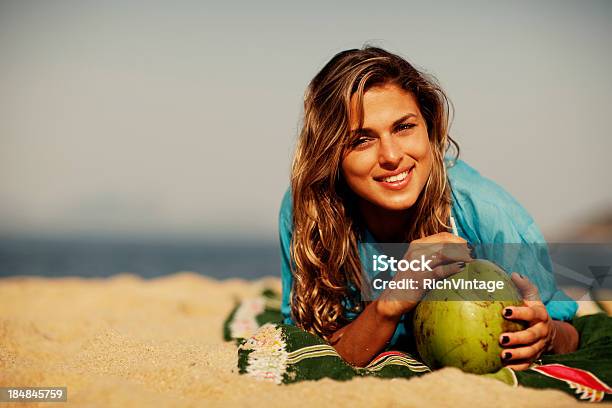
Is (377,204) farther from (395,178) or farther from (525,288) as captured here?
(525,288)

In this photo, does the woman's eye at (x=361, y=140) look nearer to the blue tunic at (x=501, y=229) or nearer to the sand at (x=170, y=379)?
the blue tunic at (x=501, y=229)

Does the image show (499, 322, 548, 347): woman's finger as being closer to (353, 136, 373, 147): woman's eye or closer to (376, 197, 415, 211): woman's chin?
(376, 197, 415, 211): woman's chin

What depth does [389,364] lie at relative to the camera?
2.51 meters

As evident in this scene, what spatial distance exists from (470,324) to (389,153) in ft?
2.90

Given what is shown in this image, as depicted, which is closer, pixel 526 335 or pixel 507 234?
pixel 526 335

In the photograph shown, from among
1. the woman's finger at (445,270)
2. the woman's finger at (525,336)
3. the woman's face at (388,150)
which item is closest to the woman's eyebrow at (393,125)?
the woman's face at (388,150)

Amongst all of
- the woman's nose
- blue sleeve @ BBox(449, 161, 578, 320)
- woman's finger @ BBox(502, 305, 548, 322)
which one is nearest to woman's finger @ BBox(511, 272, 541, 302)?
woman's finger @ BBox(502, 305, 548, 322)

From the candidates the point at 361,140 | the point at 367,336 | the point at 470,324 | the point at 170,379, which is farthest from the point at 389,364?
the point at 361,140

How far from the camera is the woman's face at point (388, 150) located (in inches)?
110

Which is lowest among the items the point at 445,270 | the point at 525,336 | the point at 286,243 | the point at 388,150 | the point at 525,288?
the point at 525,336

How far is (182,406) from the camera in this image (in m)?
1.95

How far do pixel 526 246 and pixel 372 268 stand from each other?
32.9 inches

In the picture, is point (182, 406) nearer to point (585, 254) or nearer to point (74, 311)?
point (585, 254)

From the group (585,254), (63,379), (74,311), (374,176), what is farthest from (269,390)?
(74,311)
